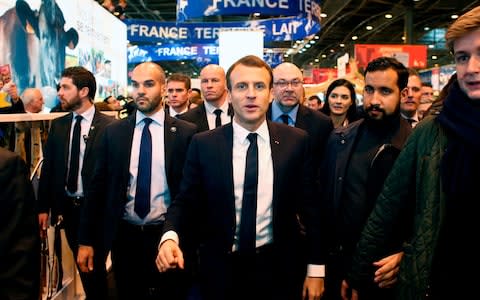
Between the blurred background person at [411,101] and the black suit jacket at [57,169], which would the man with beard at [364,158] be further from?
the black suit jacket at [57,169]

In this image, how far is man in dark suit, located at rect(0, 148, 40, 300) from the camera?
1516 millimetres

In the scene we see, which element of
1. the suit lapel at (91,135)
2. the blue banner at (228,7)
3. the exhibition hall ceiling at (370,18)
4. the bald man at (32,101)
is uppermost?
the exhibition hall ceiling at (370,18)

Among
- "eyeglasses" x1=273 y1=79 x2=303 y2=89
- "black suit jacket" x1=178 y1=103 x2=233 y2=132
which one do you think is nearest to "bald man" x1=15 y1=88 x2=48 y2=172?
"black suit jacket" x1=178 y1=103 x2=233 y2=132

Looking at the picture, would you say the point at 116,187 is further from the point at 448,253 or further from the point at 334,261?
the point at 448,253

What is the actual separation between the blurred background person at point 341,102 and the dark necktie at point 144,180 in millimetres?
2122

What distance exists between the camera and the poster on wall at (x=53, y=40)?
6.01m

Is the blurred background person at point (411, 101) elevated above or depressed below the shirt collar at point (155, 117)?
above

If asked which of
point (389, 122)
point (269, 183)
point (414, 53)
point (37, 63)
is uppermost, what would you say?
point (414, 53)

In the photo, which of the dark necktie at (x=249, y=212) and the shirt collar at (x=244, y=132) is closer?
the dark necktie at (x=249, y=212)

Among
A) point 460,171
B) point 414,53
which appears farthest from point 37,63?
point 414,53

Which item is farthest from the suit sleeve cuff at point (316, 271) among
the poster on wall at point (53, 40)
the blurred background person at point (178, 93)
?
the poster on wall at point (53, 40)

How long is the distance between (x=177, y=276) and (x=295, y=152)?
138 centimetres

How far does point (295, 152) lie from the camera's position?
2.37 meters

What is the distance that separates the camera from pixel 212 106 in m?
4.75
